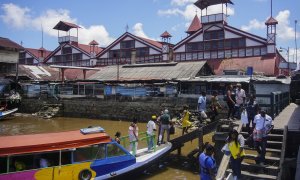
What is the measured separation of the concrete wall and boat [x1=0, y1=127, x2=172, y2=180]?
55.8ft

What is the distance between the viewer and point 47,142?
9328 mm

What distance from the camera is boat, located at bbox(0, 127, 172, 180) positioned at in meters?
8.88

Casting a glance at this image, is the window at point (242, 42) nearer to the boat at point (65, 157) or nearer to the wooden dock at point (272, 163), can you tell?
the wooden dock at point (272, 163)

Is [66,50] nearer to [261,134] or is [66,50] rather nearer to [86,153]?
[86,153]

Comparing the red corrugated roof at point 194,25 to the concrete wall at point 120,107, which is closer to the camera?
the concrete wall at point 120,107

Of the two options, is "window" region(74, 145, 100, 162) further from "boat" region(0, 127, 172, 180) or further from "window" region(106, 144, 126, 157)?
"window" region(106, 144, 126, 157)

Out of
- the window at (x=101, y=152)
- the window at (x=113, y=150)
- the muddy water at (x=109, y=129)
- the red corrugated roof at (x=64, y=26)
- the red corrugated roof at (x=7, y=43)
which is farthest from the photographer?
the red corrugated roof at (x=64, y=26)

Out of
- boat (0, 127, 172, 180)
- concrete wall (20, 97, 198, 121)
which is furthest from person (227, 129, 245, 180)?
concrete wall (20, 97, 198, 121)

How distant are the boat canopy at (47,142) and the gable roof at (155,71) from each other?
21260 millimetres

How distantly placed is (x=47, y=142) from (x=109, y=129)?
→ 52.1ft

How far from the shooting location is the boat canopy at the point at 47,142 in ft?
29.0

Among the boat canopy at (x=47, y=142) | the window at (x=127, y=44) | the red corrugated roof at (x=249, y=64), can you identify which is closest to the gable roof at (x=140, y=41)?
the window at (x=127, y=44)

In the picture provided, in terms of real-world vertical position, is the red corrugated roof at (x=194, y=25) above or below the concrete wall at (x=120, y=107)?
above

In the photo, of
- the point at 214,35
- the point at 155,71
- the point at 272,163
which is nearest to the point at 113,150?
the point at 272,163
